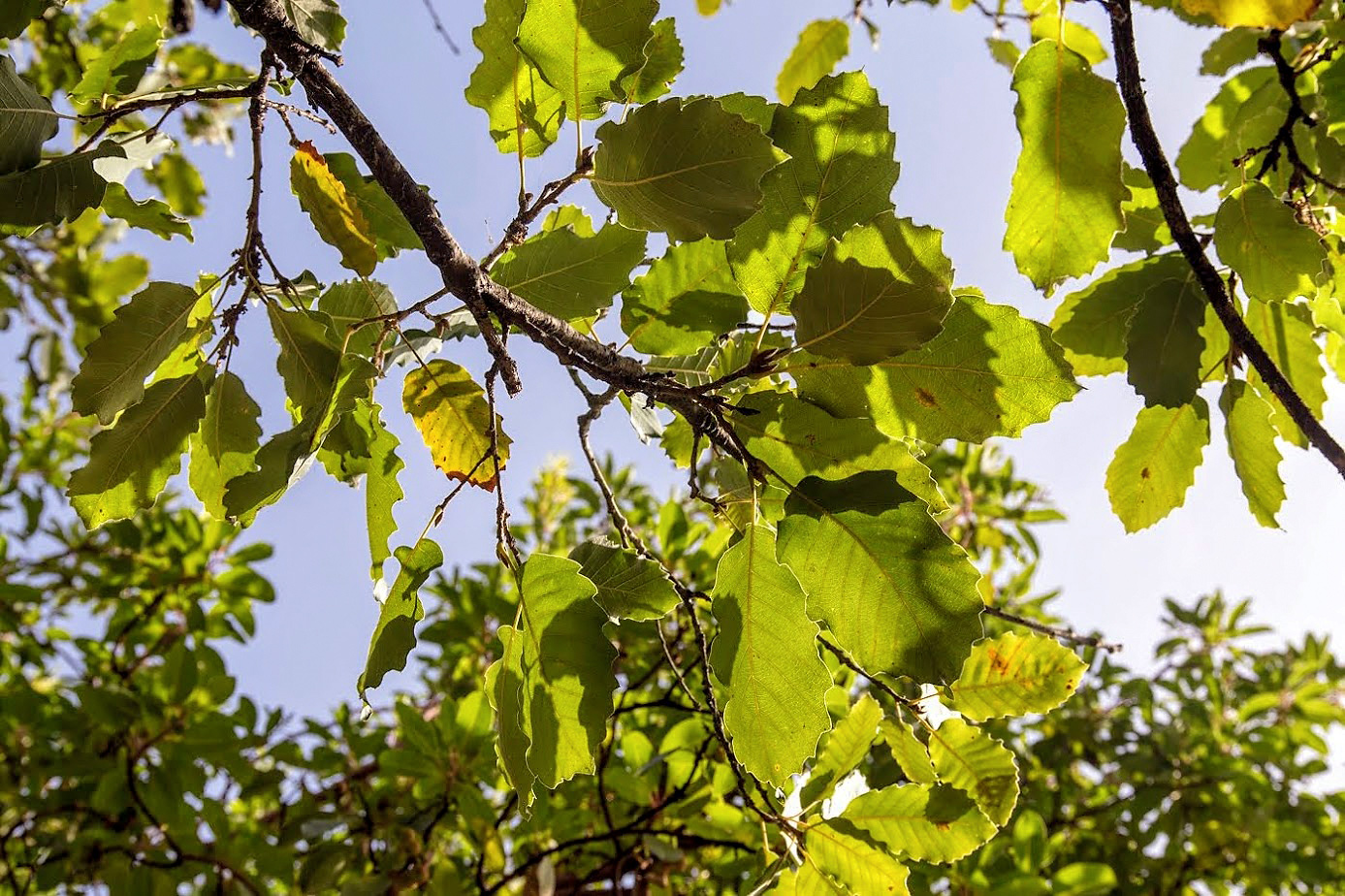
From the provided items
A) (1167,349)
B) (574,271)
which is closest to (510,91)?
(574,271)

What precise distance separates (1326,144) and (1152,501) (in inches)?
24.3

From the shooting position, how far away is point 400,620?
3.27 ft

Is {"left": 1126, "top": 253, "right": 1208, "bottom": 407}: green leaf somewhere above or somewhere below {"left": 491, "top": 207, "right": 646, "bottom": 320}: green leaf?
below

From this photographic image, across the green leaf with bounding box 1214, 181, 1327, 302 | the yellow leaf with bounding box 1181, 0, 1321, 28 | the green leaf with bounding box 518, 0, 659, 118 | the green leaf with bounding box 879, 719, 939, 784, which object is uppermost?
the green leaf with bounding box 518, 0, 659, 118

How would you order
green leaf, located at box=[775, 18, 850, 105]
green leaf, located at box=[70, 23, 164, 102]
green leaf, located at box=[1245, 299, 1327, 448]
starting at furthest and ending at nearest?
green leaf, located at box=[775, 18, 850, 105] < green leaf, located at box=[1245, 299, 1327, 448] < green leaf, located at box=[70, 23, 164, 102]

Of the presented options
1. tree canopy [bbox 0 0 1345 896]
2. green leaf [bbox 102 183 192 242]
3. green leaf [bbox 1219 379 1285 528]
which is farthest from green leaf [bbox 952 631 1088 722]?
green leaf [bbox 102 183 192 242]

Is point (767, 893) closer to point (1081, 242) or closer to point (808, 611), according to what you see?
point (808, 611)

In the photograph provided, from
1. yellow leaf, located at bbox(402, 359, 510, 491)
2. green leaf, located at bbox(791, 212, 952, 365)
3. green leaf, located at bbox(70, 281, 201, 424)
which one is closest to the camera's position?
green leaf, located at bbox(791, 212, 952, 365)

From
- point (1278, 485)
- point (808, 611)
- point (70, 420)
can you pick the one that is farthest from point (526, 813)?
point (70, 420)

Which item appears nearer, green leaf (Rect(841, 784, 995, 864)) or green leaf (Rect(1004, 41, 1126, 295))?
green leaf (Rect(1004, 41, 1126, 295))

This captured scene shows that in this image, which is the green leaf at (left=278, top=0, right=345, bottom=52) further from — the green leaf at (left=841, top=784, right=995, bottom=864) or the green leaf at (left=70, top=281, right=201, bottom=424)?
the green leaf at (left=841, top=784, right=995, bottom=864)

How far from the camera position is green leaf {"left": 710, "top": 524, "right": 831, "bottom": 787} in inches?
36.9

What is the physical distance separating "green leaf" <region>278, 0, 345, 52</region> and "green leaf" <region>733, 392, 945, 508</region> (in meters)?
0.81

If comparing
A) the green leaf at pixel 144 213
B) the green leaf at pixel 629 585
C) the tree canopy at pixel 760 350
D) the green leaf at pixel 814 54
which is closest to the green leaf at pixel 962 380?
the tree canopy at pixel 760 350
